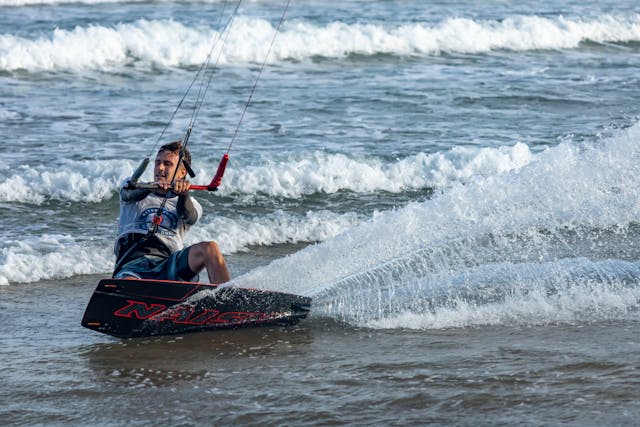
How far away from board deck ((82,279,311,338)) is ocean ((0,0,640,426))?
12cm

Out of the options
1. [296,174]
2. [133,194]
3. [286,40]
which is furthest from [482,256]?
[286,40]

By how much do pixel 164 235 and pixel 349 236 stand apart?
4.49ft

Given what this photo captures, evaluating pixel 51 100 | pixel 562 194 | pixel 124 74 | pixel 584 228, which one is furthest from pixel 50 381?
pixel 124 74

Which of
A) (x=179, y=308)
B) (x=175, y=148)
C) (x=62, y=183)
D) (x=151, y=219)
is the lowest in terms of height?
(x=179, y=308)

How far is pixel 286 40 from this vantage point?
21453 millimetres

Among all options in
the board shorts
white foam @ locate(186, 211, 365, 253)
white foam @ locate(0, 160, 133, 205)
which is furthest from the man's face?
white foam @ locate(0, 160, 133, 205)

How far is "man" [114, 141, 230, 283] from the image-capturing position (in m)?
6.56

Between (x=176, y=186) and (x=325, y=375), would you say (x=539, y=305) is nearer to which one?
(x=325, y=375)

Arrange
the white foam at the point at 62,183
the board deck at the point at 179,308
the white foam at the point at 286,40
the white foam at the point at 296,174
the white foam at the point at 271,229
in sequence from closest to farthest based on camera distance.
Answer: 1. the board deck at the point at 179,308
2. the white foam at the point at 271,229
3. the white foam at the point at 62,183
4. the white foam at the point at 296,174
5. the white foam at the point at 286,40

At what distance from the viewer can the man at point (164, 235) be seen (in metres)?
6.56

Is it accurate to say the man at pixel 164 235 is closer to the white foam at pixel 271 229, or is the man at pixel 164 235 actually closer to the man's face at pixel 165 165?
the man's face at pixel 165 165

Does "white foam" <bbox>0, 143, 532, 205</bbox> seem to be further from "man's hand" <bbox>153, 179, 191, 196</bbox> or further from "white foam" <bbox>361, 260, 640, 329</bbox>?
"man's hand" <bbox>153, 179, 191, 196</bbox>

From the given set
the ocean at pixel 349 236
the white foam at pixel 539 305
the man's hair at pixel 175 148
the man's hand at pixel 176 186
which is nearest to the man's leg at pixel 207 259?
the ocean at pixel 349 236

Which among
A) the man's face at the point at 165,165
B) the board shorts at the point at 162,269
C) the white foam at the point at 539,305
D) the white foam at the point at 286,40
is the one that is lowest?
the white foam at the point at 539,305
